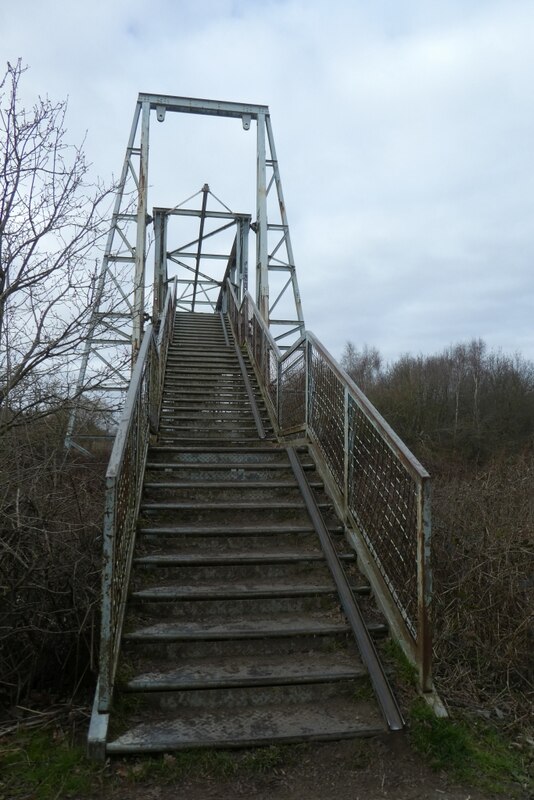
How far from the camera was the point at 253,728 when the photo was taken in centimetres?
294

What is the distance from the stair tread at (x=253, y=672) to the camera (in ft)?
10.3

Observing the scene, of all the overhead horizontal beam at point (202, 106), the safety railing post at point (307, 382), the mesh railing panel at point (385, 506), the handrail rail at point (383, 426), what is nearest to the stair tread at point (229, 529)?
the mesh railing panel at point (385, 506)

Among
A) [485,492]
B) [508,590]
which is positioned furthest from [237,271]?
[508,590]

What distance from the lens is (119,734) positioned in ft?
9.31

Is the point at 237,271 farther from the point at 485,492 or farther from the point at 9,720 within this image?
the point at 9,720

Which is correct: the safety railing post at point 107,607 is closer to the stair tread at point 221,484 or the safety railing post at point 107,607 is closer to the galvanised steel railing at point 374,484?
the galvanised steel railing at point 374,484

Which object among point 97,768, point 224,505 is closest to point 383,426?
point 224,505

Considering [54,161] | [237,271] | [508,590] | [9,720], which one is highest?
[237,271]

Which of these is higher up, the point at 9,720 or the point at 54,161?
the point at 54,161

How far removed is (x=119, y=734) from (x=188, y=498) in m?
2.27

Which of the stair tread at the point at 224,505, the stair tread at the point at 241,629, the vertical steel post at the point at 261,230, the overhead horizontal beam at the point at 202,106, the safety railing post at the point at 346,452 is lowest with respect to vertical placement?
the stair tread at the point at 241,629

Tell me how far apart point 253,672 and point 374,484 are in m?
1.57

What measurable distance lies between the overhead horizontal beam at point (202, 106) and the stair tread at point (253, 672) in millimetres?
13224

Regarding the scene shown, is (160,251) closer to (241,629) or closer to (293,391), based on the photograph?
(293,391)
